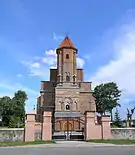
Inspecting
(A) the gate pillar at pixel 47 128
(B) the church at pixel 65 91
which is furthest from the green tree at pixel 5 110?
(A) the gate pillar at pixel 47 128

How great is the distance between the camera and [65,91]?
5291 centimetres

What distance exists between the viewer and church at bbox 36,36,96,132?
5206 cm

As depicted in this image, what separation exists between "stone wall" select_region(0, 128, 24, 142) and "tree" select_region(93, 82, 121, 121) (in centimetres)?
4950

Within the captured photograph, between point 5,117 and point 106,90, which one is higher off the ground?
point 106,90

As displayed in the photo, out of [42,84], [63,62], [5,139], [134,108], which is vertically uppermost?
[63,62]

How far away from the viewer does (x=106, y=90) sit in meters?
72.9

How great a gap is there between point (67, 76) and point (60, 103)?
6408 millimetres

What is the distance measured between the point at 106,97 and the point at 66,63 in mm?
22832

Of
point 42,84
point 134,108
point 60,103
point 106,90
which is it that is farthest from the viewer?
point 106,90

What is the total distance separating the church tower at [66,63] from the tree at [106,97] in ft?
66.6

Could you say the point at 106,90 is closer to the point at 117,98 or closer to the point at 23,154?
the point at 117,98

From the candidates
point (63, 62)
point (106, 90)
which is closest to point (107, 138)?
point (63, 62)

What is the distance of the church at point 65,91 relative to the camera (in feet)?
171

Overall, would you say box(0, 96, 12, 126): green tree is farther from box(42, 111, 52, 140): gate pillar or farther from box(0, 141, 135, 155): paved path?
box(0, 141, 135, 155): paved path
